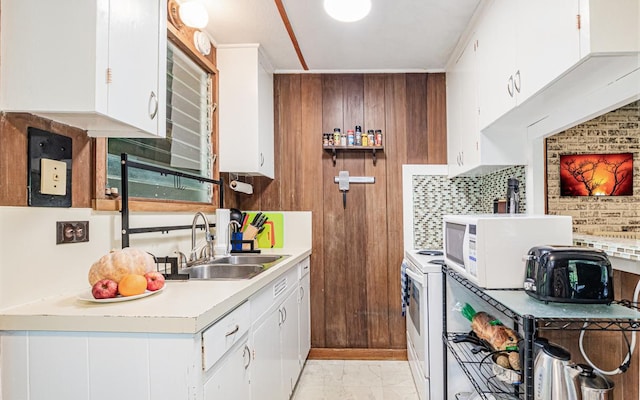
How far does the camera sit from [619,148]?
1563mm

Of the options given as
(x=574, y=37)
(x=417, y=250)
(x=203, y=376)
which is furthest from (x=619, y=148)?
(x=203, y=376)

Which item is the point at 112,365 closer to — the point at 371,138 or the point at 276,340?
the point at 276,340

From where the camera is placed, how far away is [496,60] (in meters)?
1.91

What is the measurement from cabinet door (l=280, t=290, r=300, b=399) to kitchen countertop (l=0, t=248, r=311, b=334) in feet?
3.05

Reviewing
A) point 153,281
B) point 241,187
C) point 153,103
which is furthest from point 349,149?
point 153,281

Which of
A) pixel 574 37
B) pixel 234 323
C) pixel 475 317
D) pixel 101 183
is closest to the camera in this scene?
pixel 574 37

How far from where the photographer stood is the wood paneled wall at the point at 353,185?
3.09 m

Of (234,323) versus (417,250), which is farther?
(417,250)

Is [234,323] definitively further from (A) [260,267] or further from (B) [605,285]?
(B) [605,285]

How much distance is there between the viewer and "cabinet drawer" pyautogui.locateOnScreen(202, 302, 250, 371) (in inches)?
43.5

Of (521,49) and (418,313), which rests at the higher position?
(521,49)

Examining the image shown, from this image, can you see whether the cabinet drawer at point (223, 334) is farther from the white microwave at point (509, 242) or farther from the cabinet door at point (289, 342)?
the white microwave at point (509, 242)

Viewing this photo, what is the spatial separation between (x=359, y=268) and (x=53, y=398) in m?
2.30

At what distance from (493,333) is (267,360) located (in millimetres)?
1048
